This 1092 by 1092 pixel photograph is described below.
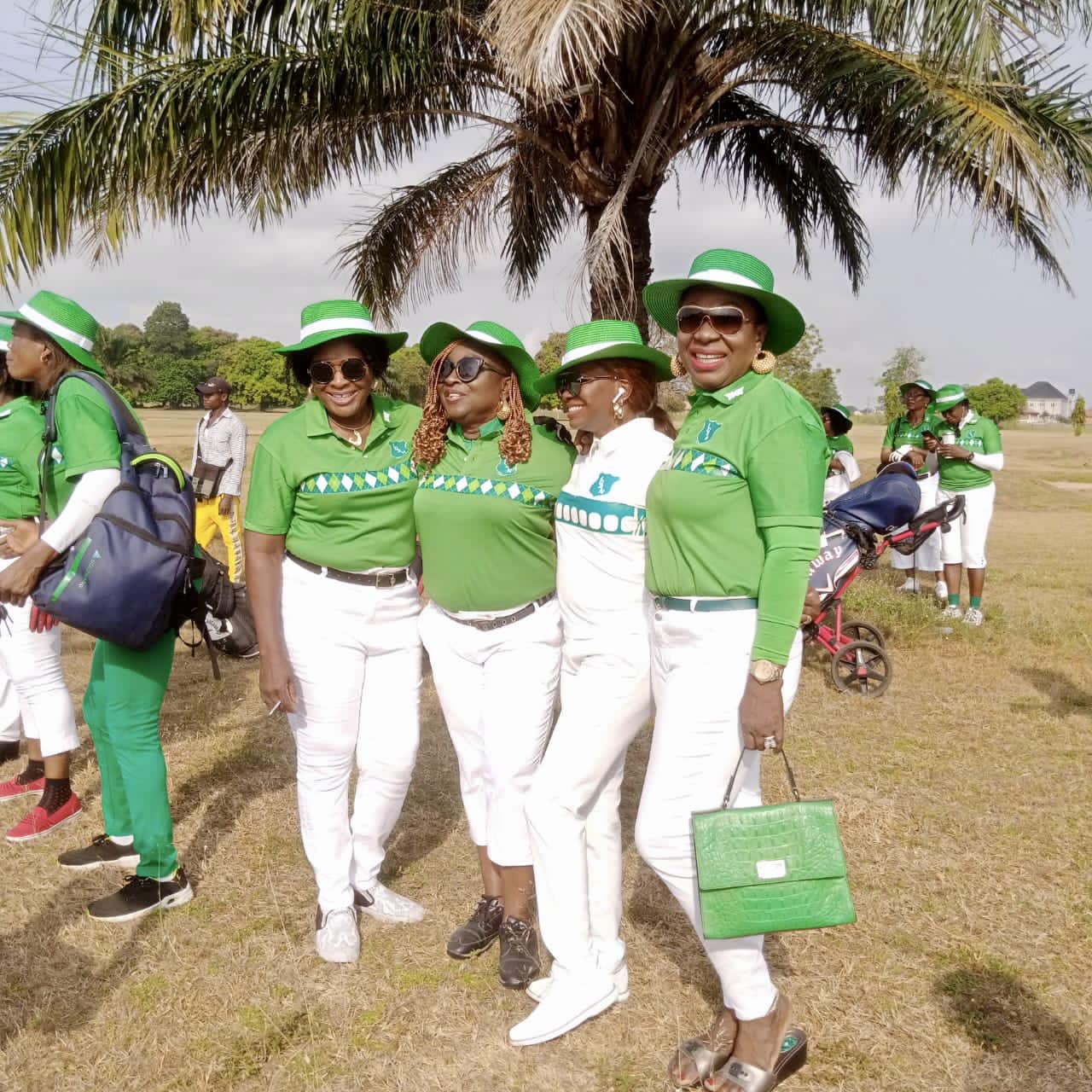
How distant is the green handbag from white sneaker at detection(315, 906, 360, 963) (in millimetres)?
1462

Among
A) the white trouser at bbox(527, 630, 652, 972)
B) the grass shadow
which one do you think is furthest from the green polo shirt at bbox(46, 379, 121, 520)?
the grass shadow

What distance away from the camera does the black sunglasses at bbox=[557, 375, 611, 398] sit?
292 cm

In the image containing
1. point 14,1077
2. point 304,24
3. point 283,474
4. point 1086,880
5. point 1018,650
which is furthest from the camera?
point 1018,650

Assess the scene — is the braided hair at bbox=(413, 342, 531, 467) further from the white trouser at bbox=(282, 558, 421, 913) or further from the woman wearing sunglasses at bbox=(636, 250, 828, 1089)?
the woman wearing sunglasses at bbox=(636, 250, 828, 1089)

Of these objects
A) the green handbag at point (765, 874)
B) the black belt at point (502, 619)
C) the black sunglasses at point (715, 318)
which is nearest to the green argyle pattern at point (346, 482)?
the black belt at point (502, 619)

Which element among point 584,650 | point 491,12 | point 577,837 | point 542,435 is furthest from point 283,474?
point 491,12

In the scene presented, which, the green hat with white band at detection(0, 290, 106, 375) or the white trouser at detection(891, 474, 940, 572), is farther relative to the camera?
the white trouser at detection(891, 474, 940, 572)

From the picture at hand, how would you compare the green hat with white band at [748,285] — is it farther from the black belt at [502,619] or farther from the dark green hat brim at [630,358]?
the black belt at [502,619]

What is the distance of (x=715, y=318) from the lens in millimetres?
2496

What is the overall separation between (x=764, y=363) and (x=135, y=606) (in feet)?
7.31

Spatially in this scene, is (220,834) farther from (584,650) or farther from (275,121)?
(275,121)

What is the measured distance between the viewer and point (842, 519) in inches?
250

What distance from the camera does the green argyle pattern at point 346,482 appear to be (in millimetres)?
3088

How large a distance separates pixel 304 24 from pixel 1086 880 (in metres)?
6.36
